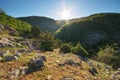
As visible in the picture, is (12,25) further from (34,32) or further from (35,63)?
(35,63)

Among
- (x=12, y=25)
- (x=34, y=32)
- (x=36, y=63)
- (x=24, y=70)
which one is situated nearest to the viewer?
(x=24, y=70)

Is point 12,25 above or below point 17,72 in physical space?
above

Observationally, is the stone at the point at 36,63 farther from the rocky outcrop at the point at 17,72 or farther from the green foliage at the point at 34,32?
the green foliage at the point at 34,32

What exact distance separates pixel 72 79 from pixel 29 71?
28.0 feet

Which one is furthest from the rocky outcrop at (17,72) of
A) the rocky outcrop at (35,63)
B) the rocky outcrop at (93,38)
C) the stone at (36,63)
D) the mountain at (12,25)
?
the rocky outcrop at (93,38)

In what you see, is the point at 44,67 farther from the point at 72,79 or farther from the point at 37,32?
the point at 37,32

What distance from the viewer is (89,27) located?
7756 inches

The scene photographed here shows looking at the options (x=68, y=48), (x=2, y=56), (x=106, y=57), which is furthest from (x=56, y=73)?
(x=106, y=57)

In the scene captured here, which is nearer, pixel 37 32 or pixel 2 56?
pixel 2 56

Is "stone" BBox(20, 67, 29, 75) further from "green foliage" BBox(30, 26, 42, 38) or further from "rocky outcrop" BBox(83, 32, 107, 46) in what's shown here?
"rocky outcrop" BBox(83, 32, 107, 46)

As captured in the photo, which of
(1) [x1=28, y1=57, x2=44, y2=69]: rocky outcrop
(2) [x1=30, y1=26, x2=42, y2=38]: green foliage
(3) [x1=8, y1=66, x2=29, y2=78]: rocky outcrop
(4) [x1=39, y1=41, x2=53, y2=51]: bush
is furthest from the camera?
(2) [x1=30, y1=26, x2=42, y2=38]: green foliage

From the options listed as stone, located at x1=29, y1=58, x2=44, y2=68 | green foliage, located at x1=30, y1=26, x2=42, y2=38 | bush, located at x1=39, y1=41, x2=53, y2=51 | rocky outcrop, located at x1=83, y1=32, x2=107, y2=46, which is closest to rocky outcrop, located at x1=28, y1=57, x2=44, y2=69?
stone, located at x1=29, y1=58, x2=44, y2=68

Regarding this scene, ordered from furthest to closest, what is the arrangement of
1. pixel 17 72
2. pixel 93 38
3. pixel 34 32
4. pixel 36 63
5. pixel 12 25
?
1. pixel 93 38
2. pixel 12 25
3. pixel 34 32
4. pixel 36 63
5. pixel 17 72

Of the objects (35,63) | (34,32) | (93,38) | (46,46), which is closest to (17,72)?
(35,63)
